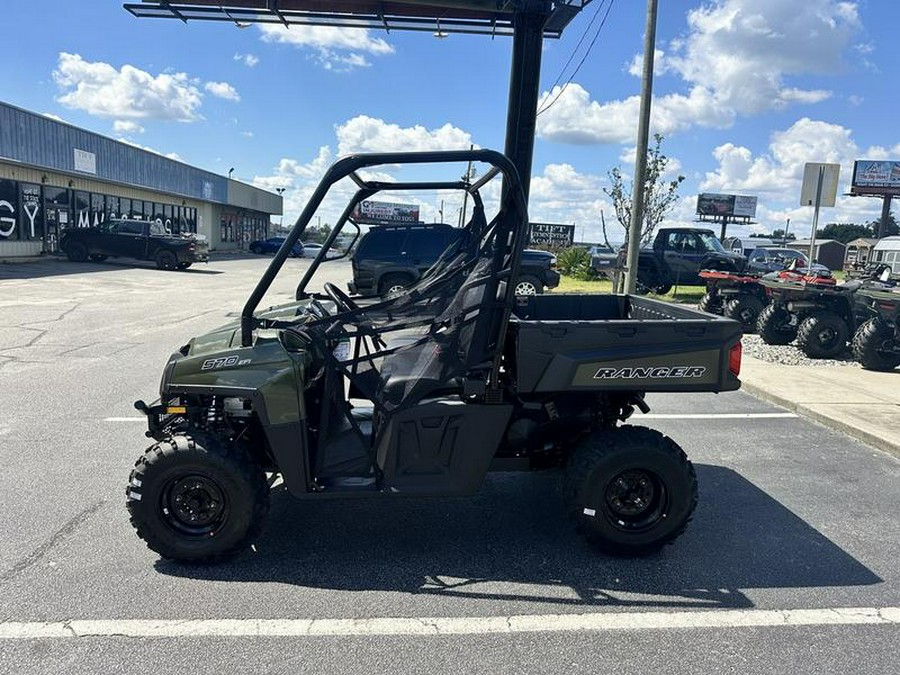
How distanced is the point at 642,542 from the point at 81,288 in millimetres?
17058

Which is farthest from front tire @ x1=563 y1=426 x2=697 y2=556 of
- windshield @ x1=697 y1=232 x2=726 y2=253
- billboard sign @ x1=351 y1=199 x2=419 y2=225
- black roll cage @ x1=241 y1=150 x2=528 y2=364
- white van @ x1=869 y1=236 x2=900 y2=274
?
white van @ x1=869 y1=236 x2=900 y2=274

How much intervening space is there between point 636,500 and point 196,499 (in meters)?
2.47

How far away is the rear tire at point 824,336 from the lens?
10.2 m

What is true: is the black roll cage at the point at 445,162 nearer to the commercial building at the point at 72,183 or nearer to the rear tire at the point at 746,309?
the rear tire at the point at 746,309

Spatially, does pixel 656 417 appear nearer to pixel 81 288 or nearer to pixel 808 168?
pixel 808 168

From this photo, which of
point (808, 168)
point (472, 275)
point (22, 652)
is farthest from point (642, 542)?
point (808, 168)

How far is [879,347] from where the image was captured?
363 inches

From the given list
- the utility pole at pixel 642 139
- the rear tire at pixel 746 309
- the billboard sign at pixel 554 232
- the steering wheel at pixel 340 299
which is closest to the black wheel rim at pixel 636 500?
the steering wheel at pixel 340 299

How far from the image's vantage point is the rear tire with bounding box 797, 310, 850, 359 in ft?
33.3

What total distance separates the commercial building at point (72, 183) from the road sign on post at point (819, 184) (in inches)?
914

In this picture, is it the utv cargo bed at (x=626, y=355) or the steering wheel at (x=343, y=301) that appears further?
the steering wheel at (x=343, y=301)

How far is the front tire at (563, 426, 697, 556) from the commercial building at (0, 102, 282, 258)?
24067 millimetres

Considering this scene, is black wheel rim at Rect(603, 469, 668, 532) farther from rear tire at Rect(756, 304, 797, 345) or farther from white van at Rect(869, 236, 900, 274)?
white van at Rect(869, 236, 900, 274)

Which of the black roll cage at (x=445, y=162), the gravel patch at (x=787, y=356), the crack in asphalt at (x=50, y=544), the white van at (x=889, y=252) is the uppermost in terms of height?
the white van at (x=889, y=252)
